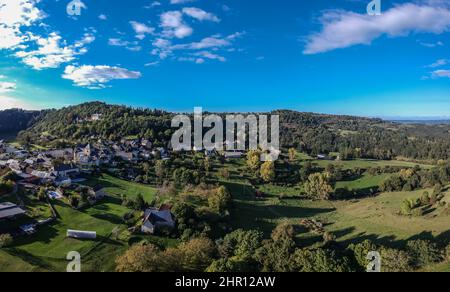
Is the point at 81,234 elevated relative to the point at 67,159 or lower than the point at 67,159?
lower

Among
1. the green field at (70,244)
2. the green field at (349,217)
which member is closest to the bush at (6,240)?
the green field at (70,244)

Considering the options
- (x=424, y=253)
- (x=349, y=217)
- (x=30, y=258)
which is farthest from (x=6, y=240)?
(x=349, y=217)

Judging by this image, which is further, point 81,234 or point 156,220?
point 156,220

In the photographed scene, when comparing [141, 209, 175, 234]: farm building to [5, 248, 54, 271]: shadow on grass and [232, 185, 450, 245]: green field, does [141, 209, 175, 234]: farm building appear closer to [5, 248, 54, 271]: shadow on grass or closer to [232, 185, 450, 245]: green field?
[232, 185, 450, 245]: green field

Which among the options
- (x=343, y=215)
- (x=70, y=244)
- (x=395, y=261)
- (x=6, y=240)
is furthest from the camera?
(x=343, y=215)

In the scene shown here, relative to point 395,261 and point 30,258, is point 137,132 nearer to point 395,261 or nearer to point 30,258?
point 30,258

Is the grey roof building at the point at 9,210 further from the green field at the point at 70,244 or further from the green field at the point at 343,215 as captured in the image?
the green field at the point at 343,215

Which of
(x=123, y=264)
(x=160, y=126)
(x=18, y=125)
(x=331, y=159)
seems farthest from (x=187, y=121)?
(x=123, y=264)

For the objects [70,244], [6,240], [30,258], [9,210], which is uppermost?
[9,210]

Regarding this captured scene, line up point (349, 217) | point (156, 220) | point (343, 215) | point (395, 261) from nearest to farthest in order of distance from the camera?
point (395, 261) < point (156, 220) < point (349, 217) < point (343, 215)

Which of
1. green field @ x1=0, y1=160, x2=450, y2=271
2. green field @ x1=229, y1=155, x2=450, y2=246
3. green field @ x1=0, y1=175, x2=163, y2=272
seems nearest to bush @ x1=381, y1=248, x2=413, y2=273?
green field @ x1=0, y1=160, x2=450, y2=271
